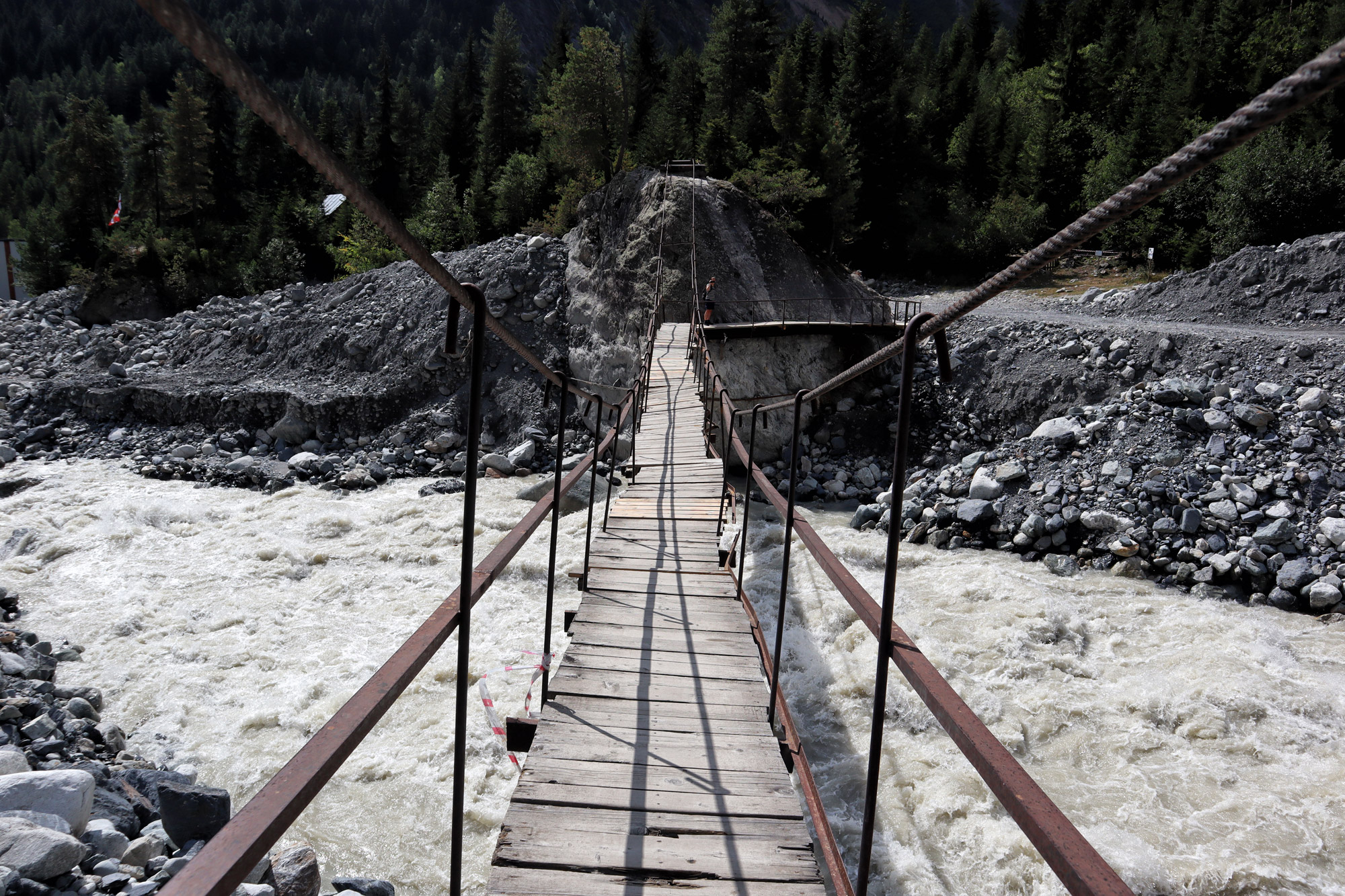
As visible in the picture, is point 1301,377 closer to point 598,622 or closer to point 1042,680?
point 1042,680

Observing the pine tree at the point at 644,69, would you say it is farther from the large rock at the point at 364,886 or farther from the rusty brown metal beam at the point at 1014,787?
the rusty brown metal beam at the point at 1014,787

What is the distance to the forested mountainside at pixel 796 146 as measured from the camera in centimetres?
2317

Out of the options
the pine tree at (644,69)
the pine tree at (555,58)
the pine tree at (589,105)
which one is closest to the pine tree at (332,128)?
the pine tree at (555,58)

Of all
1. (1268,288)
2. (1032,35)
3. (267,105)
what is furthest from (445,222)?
(1032,35)

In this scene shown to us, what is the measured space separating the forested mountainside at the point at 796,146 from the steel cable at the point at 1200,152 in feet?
75.9

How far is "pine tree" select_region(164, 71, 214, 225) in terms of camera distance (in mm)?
32531

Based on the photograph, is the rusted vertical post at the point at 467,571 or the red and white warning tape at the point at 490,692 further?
the red and white warning tape at the point at 490,692

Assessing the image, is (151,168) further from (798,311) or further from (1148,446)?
(1148,446)

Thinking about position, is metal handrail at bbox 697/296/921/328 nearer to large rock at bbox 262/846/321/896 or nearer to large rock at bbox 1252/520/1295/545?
large rock at bbox 1252/520/1295/545

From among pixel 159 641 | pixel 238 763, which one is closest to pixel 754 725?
pixel 238 763

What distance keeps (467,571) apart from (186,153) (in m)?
41.4

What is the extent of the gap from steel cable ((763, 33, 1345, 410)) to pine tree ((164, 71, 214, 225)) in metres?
42.0

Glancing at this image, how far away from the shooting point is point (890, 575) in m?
1.50

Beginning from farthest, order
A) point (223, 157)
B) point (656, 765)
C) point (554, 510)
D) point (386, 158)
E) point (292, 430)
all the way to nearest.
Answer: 1. point (386, 158)
2. point (223, 157)
3. point (292, 430)
4. point (554, 510)
5. point (656, 765)
